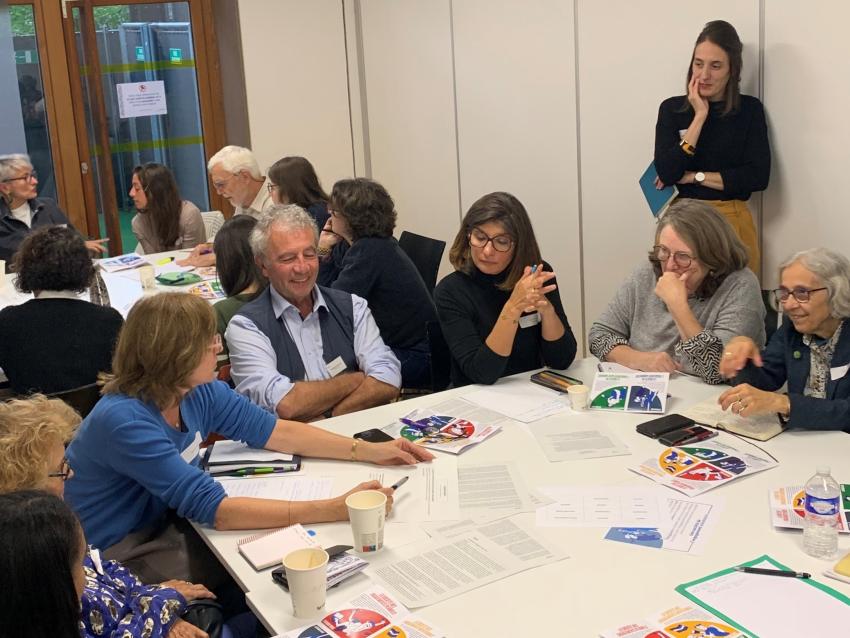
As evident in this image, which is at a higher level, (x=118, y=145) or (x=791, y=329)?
(x=118, y=145)

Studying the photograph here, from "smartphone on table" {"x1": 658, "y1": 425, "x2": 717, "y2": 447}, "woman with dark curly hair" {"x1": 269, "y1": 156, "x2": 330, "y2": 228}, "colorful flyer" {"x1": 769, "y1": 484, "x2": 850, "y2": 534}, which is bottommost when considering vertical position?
"colorful flyer" {"x1": 769, "y1": 484, "x2": 850, "y2": 534}

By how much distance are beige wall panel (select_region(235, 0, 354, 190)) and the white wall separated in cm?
1

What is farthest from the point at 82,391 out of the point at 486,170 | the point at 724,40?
the point at 486,170

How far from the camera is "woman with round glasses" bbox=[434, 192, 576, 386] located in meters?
3.08

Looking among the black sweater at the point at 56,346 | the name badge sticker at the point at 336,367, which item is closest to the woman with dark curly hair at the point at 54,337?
the black sweater at the point at 56,346

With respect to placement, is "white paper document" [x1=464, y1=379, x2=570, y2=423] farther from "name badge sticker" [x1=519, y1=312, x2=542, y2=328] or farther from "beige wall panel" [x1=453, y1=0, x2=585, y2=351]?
"beige wall panel" [x1=453, y1=0, x2=585, y2=351]

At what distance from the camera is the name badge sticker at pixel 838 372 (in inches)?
104

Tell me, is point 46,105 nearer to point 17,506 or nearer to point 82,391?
point 82,391

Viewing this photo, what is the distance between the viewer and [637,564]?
195 cm

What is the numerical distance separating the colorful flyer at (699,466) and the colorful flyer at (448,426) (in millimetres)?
491

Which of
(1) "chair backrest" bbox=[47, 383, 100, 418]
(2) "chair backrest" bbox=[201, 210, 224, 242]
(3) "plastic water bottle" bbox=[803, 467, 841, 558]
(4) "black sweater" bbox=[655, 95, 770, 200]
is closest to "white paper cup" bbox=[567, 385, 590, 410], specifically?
(3) "plastic water bottle" bbox=[803, 467, 841, 558]

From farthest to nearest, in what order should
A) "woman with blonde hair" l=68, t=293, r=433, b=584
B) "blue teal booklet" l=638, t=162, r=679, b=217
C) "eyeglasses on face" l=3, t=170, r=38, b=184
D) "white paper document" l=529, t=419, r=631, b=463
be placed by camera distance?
"eyeglasses on face" l=3, t=170, r=38, b=184 → "blue teal booklet" l=638, t=162, r=679, b=217 → "white paper document" l=529, t=419, r=631, b=463 → "woman with blonde hair" l=68, t=293, r=433, b=584

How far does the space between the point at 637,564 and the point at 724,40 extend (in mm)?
2685

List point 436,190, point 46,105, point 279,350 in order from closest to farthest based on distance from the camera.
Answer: point 279,350 → point 436,190 → point 46,105
